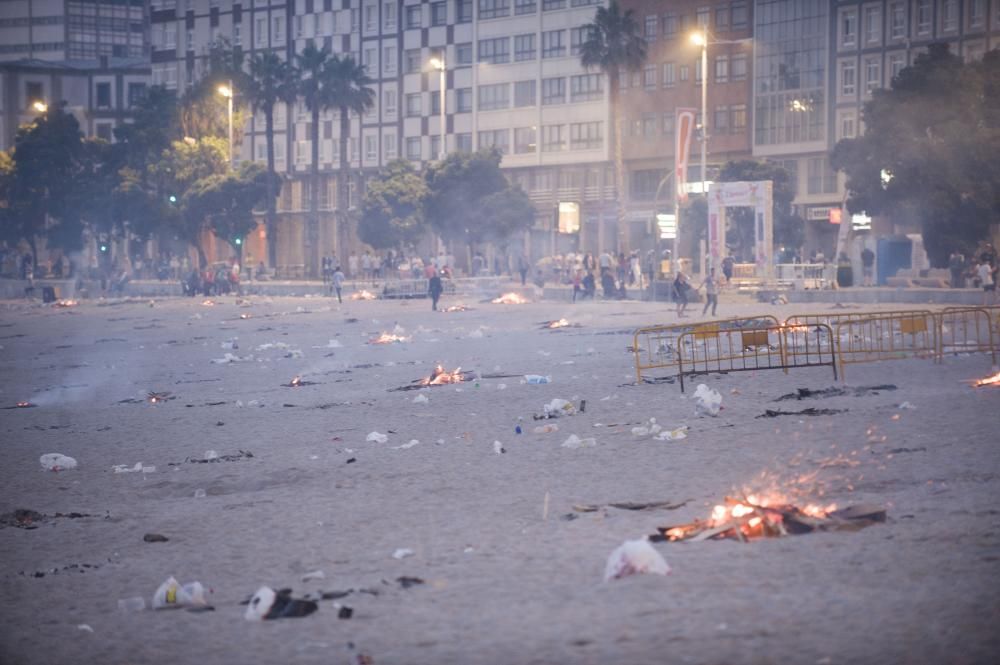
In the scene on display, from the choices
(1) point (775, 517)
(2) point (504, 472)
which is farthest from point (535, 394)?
(1) point (775, 517)

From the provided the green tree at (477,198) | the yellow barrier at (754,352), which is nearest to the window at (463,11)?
the green tree at (477,198)

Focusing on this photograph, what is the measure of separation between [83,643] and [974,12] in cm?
6974

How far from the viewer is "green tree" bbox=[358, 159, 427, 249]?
7681cm

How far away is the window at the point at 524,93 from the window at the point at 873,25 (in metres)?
23.3

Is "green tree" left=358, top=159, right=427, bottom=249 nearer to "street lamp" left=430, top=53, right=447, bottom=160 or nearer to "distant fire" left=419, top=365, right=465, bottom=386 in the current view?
"street lamp" left=430, top=53, right=447, bottom=160

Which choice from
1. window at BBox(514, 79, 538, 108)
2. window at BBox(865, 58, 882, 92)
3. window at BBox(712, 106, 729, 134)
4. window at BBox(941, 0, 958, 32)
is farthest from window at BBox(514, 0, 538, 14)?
window at BBox(941, 0, 958, 32)

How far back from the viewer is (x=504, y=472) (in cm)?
1001

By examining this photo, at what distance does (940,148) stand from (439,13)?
51.8m

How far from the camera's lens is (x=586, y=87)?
8462cm

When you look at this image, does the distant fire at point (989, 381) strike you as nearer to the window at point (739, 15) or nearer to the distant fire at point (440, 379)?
the distant fire at point (440, 379)

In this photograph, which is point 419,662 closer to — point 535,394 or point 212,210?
point 535,394

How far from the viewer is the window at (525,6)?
288 ft

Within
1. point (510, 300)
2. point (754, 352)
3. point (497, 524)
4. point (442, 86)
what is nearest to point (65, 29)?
point (442, 86)

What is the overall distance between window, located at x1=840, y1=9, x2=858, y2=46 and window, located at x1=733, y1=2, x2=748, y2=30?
621 centimetres
